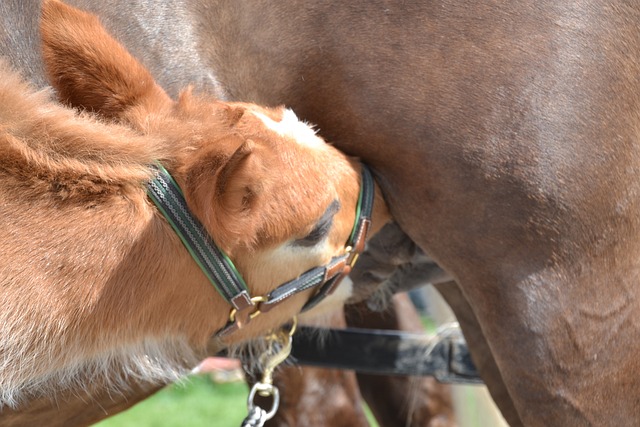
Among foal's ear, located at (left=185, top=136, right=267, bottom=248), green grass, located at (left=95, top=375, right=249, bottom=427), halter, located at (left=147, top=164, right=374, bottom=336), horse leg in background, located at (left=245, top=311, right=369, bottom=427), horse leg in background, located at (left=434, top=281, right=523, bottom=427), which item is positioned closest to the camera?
foal's ear, located at (left=185, top=136, right=267, bottom=248)

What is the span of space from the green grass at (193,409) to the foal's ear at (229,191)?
256 centimetres

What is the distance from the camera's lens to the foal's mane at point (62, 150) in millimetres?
1422

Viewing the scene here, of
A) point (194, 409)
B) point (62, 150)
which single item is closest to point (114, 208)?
point (62, 150)

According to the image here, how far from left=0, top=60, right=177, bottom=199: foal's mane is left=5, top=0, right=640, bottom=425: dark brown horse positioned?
11.1 inches

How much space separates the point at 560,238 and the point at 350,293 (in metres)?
0.56

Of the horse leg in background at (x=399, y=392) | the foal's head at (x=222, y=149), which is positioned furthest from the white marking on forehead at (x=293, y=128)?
the horse leg in background at (x=399, y=392)

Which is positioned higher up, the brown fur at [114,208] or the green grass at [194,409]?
the brown fur at [114,208]

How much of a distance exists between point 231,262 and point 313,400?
106 centimetres

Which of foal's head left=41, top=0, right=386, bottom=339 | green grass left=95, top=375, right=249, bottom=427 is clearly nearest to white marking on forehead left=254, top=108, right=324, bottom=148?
foal's head left=41, top=0, right=386, bottom=339

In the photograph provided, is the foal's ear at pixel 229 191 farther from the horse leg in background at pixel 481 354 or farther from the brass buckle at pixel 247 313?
the horse leg in background at pixel 481 354

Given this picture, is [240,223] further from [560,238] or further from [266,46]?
[560,238]

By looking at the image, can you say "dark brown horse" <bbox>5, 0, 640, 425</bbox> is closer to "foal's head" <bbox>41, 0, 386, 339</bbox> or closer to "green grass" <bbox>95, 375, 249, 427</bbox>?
"foal's head" <bbox>41, 0, 386, 339</bbox>

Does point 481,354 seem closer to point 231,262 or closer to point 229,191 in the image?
point 231,262

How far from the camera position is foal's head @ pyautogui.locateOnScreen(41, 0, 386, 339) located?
4.73 ft
